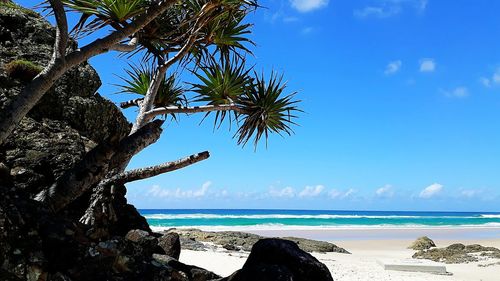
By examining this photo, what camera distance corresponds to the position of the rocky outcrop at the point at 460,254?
17.8 metres

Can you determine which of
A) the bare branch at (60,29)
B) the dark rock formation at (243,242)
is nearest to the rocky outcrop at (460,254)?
the dark rock formation at (243,242)

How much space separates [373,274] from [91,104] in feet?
28.1

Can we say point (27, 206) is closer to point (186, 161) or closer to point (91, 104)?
point (186, 161)

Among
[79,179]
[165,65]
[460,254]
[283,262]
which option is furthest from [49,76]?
[460,254]

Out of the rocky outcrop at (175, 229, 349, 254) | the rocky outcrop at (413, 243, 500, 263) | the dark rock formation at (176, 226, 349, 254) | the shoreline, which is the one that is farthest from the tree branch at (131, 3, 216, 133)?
the shoreline

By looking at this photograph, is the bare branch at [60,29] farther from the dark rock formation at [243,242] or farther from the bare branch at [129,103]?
the dark rock formation at [243,242]

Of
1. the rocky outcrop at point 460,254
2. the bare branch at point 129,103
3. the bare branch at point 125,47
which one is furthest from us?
the rocky outcrop at point 460,254

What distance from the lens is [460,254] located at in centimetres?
1886

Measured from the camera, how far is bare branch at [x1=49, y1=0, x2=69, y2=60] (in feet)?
14.7

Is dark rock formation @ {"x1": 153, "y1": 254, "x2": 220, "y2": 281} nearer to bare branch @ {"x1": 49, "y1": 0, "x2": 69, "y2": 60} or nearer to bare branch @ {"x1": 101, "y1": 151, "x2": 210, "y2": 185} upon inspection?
bare branch @ {"x1": 101, "y1": 151, "x2": 210, "y2": 185}

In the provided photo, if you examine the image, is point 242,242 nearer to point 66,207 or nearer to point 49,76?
point 66,207

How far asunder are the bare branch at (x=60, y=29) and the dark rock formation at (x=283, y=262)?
94.0 inches

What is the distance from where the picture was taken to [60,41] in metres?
4.51

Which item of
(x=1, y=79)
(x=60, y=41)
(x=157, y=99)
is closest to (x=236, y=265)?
(x=157, y=99)
